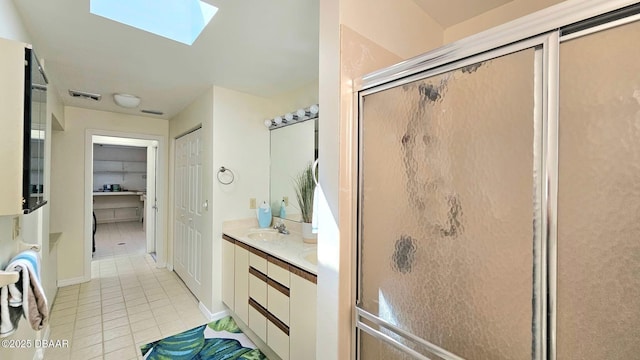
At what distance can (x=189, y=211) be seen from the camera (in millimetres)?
3344

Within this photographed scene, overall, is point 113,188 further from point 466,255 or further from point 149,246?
point 466,255

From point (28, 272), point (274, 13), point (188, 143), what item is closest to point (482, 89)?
point (274, 13)

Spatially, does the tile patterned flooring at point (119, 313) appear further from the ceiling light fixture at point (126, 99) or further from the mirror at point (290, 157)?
the ceiling light fixture at point (126, 99)

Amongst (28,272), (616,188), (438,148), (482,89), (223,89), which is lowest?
(28,272)

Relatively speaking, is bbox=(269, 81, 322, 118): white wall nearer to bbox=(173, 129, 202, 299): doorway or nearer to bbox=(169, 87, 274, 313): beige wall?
bbox=(169, 87, 274, 313): beige wall

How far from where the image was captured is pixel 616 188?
25.9 inches

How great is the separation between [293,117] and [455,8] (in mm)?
1571

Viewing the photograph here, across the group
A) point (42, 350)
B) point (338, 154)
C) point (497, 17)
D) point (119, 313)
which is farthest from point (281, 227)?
point (497, 17)

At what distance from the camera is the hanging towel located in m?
1.08

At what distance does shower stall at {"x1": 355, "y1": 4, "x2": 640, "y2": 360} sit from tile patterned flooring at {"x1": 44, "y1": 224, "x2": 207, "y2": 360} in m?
2.27

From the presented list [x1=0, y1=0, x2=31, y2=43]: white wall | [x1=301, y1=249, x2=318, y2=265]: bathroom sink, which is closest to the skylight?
[x1=0, y1=0, x2=31, y2=43]: white wall

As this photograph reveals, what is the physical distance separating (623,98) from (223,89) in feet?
9.22

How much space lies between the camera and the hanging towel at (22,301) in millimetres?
1080

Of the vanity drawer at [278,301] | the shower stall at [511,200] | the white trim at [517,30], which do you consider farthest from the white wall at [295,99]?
the vanity drawer at [278,301]
